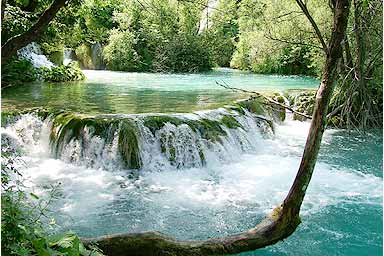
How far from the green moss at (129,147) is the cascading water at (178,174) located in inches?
0.7

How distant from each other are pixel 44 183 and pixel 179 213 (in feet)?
7.46

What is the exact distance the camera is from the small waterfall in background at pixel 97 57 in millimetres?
25406

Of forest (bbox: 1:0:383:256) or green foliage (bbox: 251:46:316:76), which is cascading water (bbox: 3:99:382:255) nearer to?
forest (bbox: 1:0:383:256)

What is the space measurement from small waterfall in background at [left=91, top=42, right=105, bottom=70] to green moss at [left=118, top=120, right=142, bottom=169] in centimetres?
1830

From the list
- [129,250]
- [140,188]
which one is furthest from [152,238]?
[140,188]

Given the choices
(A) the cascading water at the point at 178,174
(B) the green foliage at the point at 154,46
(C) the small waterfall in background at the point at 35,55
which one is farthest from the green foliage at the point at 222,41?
(A) the cascading water at the point at 178,174

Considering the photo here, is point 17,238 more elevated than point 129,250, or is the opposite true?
point 17,238

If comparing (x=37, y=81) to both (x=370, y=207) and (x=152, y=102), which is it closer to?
(x=152, y=102)

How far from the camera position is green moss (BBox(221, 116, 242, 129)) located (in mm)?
9281

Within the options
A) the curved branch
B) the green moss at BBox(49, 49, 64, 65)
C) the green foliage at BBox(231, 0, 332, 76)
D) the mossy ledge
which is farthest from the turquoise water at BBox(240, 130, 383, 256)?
the green moss at BBox(49, 49, 64, 65)

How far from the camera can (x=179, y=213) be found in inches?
241

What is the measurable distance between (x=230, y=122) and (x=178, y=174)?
2.11 meters

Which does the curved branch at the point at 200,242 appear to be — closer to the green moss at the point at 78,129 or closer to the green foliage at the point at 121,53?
the green moss at the point at 78,129

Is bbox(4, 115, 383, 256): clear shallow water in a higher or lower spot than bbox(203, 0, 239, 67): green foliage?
lower
